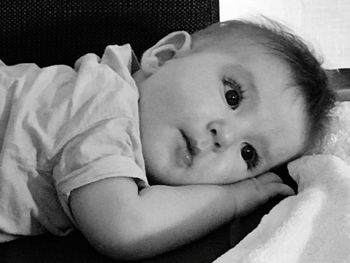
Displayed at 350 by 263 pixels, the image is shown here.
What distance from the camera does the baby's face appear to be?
0.79 m

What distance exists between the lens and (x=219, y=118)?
2.64 feet

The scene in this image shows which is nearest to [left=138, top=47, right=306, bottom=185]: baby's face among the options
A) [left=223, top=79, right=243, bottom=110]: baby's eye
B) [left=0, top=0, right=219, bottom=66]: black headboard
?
[left=223, top=79, right=243, bottom=110]: baby's eye

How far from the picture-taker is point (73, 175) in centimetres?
68

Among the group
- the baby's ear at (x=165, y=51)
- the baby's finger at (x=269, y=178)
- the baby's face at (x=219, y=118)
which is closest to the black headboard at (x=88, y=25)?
the baby's ear at (x=165, y=51)

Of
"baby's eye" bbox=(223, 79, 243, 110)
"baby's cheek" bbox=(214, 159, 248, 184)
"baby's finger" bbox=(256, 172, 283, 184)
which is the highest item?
"baby's eye" bbox=(223, 79, 243, 110)

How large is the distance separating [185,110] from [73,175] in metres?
0.19

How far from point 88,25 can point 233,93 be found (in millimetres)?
353

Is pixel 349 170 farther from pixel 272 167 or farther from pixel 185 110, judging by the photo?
pixel 185 110

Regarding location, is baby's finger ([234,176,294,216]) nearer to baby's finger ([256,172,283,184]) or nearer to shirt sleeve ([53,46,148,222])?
baby's finger ([256,172,283,184])

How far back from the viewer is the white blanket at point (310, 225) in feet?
2.03

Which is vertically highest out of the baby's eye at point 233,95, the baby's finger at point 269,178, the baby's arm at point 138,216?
the baby's eye at point 233,95

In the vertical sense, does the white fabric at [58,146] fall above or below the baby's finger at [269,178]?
above

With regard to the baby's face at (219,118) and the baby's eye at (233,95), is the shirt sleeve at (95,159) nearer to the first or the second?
the baby's face at (219,118)

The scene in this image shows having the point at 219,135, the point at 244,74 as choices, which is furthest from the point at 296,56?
the point at 219,135
